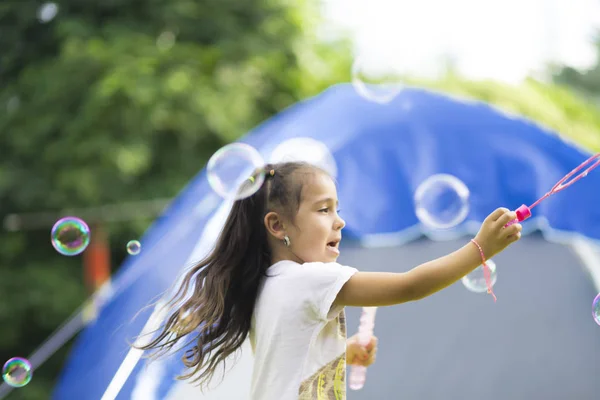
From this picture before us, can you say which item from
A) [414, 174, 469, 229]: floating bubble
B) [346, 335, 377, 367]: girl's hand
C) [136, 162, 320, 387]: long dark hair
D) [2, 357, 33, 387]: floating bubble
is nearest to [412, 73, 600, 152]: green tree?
[414, 174, 469, 229]: floating bubble

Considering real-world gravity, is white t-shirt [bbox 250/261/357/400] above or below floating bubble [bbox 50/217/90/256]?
below

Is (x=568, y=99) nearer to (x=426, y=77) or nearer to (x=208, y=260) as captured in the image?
(x=426, y=77)

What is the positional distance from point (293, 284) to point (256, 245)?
0.23 m

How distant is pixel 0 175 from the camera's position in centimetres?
666

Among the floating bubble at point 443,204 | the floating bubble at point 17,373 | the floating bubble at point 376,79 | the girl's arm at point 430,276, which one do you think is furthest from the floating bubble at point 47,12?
the girl's arm at point 430,276

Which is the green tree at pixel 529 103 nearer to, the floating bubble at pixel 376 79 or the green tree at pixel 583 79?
the floating bubble at pixel 376 79

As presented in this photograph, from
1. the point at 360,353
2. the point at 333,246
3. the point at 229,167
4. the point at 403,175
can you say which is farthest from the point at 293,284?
the point at 403,175

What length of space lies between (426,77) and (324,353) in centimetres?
779

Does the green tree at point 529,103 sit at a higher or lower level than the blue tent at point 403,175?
higher

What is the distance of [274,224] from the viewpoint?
72.4 inches

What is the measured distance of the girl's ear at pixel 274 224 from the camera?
1829 millimetres

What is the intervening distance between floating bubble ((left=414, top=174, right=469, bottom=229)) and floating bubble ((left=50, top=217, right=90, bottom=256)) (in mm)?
1133

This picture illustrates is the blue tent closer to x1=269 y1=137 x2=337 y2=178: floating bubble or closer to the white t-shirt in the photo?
x1=269 y1=137 x2=337 y2=178: floating bubble

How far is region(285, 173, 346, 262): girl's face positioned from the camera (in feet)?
5.81
